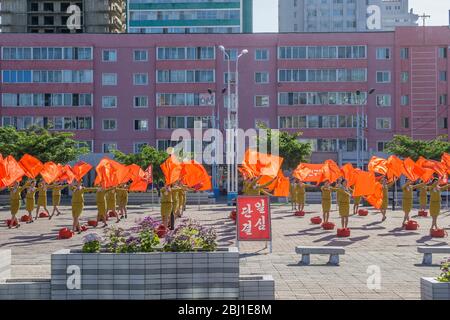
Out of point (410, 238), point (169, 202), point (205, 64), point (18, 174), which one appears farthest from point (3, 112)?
point (410, 238)

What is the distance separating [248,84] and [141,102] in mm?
10174

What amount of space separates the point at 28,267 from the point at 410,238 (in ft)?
37.1

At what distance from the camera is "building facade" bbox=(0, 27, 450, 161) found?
203ft

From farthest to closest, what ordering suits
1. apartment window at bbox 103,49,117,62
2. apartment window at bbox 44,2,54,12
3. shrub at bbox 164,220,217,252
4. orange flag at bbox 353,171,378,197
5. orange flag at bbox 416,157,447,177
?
apartment window at bbox 44,2,54,12 → apartment window at bbox 103,49,117,62 → orange flag at bbox 416,157,447,177 → orange flag at bbox 353,171,378,197 → shrub at bbox 164,220,217,252

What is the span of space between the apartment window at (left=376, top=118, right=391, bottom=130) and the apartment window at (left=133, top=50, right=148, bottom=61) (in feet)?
73.8

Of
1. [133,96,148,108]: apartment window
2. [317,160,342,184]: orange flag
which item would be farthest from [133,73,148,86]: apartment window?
[317,160,342,184]: orange flag

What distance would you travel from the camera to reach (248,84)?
62.7 meters

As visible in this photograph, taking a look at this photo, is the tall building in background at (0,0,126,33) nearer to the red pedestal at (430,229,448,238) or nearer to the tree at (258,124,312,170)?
the tree at (258,124,312,170)

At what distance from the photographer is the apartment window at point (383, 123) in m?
62.7

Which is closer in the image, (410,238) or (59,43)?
(410,238)

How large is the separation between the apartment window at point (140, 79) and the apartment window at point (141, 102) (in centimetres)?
131

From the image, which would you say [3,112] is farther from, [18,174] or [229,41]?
[18,174]

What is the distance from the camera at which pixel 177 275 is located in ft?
28.4

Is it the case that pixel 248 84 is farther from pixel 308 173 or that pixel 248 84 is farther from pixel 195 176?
pixel 195 176
